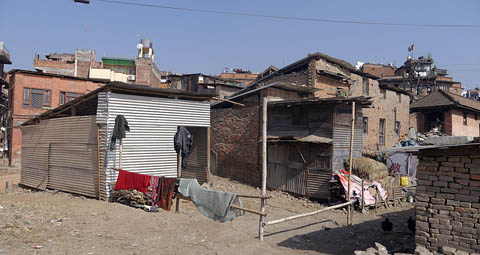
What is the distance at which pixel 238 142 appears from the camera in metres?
19.8

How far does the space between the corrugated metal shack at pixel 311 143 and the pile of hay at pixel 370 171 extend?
2.31 ft

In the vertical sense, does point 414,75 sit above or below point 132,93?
above

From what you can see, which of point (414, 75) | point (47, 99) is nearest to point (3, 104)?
point (47, 99)

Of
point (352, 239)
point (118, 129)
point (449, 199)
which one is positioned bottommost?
point (352, 239)

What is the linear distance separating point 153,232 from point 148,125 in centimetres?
528

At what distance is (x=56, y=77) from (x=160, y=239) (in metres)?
25.9

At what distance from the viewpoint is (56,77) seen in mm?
28094

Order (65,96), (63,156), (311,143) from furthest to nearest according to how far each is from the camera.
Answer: (65,96)
(311,143)
(63,156)

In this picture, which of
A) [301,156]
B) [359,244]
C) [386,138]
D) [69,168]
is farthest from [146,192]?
[386,138]

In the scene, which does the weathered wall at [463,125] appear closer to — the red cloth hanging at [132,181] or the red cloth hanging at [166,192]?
the red cloth hanging at [166,192]

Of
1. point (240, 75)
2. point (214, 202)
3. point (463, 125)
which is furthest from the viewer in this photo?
point (240, 75)

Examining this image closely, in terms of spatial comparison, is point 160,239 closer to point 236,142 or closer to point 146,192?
point 146,192

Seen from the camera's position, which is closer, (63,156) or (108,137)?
(108,137)

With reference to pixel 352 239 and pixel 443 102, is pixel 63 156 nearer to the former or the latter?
pixel 352 239
